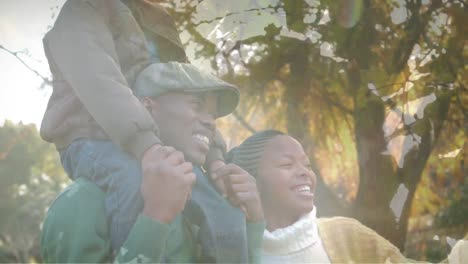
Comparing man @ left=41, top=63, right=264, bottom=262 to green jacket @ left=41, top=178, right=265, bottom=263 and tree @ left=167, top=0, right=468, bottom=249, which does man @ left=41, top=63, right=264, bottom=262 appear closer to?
green jacket @ left=41, top=178, right=265, bottom=263

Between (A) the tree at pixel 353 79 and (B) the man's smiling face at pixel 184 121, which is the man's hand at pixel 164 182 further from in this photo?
(A) the tree at pixel 353 79

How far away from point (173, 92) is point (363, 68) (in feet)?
2.62

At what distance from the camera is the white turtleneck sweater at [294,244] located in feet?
7.01

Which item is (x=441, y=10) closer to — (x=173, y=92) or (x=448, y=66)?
(x=448, y=66)

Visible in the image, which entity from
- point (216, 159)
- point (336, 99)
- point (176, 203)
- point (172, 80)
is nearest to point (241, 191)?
point (216, 159)

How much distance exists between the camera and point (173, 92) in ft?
6.39

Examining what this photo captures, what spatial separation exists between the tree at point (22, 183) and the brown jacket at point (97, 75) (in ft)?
0.74

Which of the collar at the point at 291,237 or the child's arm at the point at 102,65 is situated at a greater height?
the child's arm at the point at 102,65

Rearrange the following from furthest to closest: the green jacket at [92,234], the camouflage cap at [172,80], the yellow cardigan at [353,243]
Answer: the yellow cardigan at [353,243]
the camouflage cap at [172,80]
the green jacket at [92,234]

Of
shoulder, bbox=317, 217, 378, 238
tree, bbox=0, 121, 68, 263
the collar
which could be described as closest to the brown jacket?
tree, bbox=0, 121, 68, 263

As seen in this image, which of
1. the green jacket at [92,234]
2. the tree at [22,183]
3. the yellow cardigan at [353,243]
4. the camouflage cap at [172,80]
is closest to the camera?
the green jacket at [92,234]

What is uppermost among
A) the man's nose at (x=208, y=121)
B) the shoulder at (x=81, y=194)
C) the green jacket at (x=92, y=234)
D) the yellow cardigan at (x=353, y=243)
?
the man's nose at (x=208, y=121)

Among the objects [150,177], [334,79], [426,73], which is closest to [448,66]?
[426,73]

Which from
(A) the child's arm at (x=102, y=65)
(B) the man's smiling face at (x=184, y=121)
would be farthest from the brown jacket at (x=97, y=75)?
(B) the man's smiling face at (x=184, y=121)
